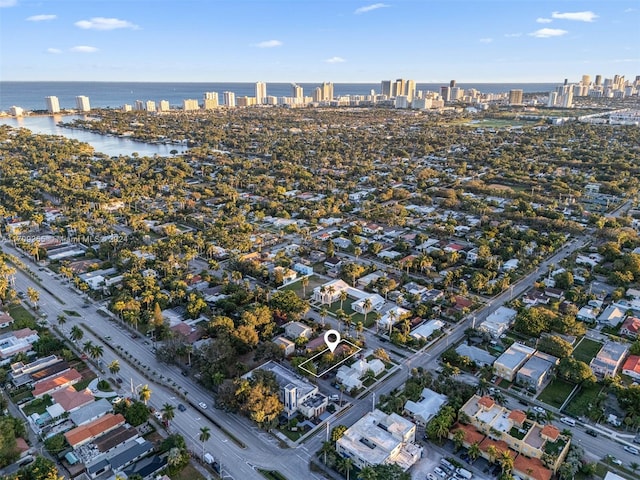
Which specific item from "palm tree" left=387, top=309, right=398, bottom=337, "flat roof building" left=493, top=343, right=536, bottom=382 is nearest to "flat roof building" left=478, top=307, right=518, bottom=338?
"flat roof building" left=493, top=343, right=536, bottom=382

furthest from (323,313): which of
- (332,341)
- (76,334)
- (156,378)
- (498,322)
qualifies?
(76,334)

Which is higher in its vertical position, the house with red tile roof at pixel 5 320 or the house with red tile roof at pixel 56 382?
the house with red tile roof at pixel 5 320

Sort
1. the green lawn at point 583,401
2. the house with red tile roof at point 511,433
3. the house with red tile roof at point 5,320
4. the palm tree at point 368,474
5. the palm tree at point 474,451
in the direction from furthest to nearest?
the house with red tile roof at point 5,320 → the green lawn at point 583,401 → the house with red tile roof at point 511,433 → the palm tree at point 474,451 → the palm tree at point 368,474

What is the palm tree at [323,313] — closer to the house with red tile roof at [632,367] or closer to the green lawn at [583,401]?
the green lawn at [583,401]

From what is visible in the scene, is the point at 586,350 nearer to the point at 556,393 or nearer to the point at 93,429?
the point at 556,393

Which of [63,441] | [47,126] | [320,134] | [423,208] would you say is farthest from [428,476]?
[47,126]

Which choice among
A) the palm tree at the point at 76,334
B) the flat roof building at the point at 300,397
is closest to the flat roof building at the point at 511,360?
the flat roof building at the point at 300,397
